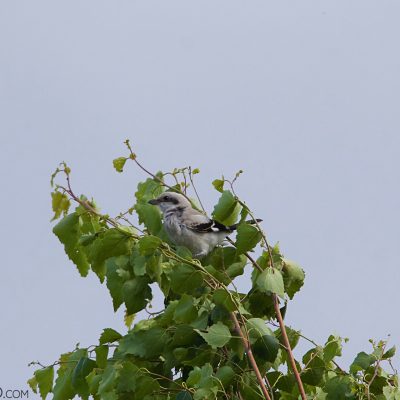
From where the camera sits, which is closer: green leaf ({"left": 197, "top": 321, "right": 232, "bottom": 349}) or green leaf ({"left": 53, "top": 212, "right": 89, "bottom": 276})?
green leaf ({"left": 197, "top": 321, "right": 232, "bottom": 349})

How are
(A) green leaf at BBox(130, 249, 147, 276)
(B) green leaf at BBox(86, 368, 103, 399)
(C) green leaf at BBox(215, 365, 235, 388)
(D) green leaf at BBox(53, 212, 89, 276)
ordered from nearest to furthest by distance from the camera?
(C) green leaf at BBox(215, 365, 235, 388) → (A) green leaf at BBox(130, 249, 147, 276) → (B) green leaf at BBox(86, 368, 103, 399) → (D) green leaf at BBox(53, 212, 89, 276)

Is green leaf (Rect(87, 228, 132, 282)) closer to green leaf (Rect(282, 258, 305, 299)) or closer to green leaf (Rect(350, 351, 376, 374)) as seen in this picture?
green leaf (Rect(282, 258, 305, 299))

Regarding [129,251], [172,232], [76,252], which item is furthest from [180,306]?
[172,232]

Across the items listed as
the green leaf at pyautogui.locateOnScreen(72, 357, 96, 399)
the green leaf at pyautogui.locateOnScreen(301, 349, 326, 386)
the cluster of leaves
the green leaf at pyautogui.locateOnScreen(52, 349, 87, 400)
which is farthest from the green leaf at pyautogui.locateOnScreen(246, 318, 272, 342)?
the green leaf at pyautogui.locateOnScreen(52, 349, 87, 400)

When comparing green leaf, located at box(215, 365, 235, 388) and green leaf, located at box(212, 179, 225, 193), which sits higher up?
green leaf, located at box(212, 179, 225, 193)

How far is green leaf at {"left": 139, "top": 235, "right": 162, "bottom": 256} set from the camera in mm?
6289

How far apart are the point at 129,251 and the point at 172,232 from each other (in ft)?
6.88

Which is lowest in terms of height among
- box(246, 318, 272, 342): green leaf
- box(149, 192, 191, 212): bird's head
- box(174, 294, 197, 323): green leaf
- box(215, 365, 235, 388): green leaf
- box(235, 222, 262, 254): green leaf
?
box(215, 365, 235, 388): green leaf

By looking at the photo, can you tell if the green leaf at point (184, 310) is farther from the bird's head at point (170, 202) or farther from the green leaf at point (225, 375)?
the bird's head at point (170, 202)

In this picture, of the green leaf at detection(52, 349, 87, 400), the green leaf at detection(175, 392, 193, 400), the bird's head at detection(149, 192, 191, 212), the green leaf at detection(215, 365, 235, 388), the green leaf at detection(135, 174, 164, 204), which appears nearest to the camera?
the green leaf at detection(175, 392, 193, 400)

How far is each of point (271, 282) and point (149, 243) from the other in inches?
38.7

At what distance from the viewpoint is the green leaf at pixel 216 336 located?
20.7 ft

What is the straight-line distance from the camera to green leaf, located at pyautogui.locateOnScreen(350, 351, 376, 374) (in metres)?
6.94

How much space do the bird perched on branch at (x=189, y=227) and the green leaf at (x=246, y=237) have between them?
139 cm
